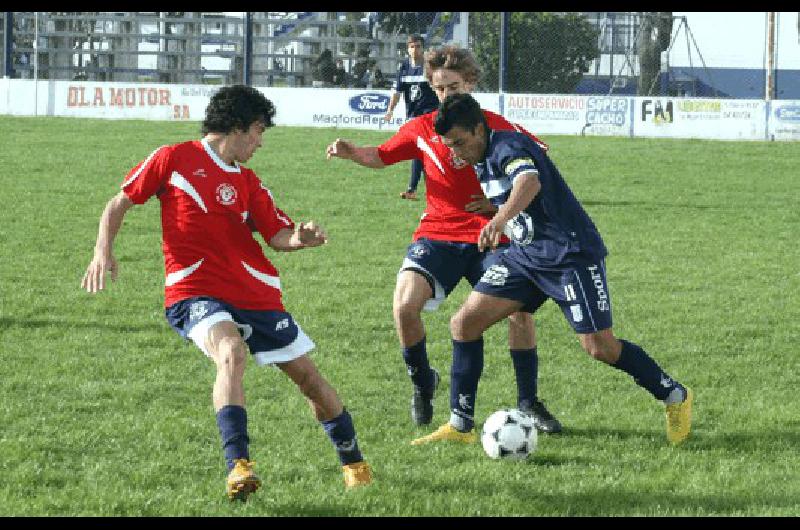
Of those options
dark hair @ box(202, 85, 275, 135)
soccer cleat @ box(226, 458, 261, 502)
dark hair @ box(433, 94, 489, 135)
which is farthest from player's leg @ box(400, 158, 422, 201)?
soccer cleat @ box(226, 458, 261, 502)

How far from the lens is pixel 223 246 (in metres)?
5.45

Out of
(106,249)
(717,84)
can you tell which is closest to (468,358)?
(106,249)

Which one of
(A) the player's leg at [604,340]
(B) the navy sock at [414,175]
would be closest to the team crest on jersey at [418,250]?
(A) the player's leg at [604,340]

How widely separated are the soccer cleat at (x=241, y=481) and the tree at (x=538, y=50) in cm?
2874

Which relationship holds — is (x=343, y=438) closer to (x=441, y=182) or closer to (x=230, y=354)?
(x=230, y=354)

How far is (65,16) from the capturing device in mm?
40031

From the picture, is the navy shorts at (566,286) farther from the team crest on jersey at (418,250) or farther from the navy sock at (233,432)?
the navy sock at (233,432)

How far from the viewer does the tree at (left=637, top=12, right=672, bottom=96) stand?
114 ft

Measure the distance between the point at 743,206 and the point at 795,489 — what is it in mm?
11852

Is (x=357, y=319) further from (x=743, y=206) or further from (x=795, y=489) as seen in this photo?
(x=743, y=206)

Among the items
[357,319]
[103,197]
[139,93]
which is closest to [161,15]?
[139,93]

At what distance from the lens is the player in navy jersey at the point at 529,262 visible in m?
5.86

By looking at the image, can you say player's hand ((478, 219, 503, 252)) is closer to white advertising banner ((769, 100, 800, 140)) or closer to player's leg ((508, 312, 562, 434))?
player's leg ((508, 312, 562, 434))

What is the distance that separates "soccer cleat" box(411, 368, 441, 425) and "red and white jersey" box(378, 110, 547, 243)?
777 mm
